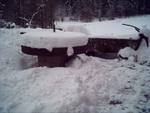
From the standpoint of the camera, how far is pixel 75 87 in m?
4.34

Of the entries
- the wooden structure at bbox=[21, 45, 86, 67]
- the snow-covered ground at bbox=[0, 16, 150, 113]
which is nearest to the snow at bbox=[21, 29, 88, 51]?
the wooden structure at bbox=[21, 45, 86, 67]

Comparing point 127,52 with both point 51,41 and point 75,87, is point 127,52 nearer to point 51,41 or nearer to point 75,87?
point 51,41

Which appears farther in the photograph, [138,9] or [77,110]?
[138,9]

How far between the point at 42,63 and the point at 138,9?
24.5 meters

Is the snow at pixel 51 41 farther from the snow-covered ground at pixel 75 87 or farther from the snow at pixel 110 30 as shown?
the snow at pixel 110 30

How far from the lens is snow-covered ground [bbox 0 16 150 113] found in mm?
3809

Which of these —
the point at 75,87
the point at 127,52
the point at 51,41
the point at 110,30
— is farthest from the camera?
the point at 110,30

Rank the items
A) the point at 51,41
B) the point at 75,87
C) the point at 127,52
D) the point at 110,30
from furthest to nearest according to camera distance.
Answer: the point at 110,30
the point at 127,52
the point at 51,41
the point at 75,87

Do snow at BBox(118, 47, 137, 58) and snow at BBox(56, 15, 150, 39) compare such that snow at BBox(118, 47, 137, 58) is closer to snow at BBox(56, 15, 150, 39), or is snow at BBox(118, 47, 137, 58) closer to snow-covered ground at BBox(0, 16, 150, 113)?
snow at BBox(56, 15, 150, 39)

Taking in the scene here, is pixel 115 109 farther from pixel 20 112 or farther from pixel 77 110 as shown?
pixel 20 112

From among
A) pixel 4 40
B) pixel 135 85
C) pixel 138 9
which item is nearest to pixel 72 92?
pixel 135 85

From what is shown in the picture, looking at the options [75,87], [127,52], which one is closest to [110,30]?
[127,52]

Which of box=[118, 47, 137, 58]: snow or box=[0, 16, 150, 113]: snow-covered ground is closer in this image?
box=[0, 16, 150, 113]: snow-covered ground

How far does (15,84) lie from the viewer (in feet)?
15.0
